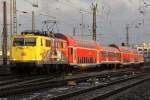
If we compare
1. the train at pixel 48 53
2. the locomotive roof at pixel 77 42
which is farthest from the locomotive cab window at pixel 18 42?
the locomotive roof at pixel 77 42

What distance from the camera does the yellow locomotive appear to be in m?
36.1

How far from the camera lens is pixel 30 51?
120 ft

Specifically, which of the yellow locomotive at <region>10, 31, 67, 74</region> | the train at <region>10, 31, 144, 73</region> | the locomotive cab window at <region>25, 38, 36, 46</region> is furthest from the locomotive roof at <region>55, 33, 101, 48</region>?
the locomotive cab window at <region>25, 38, 36, 46</region>

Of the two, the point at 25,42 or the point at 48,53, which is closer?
the point at 25,42

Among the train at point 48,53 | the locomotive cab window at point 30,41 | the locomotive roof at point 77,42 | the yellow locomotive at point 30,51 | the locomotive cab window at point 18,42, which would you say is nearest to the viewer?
the yellow locomotive at point 30,51

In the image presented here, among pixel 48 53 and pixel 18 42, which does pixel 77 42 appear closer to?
pixel 48 53

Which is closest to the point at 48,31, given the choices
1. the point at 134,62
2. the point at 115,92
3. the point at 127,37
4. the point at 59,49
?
the point at 59,49

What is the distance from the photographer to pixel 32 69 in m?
36.8

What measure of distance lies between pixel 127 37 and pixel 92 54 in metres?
80.7

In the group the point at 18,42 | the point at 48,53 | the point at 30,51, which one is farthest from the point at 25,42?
the point at 48,53

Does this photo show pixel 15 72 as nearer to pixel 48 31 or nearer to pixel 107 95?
pixel 48 31

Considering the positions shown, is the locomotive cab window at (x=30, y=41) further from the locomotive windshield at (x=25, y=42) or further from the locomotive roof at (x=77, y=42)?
the locomotive roof at (x=77, y=42)

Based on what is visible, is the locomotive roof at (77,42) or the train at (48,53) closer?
the train at (48,53)

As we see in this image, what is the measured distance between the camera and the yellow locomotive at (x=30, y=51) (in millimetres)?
36125
